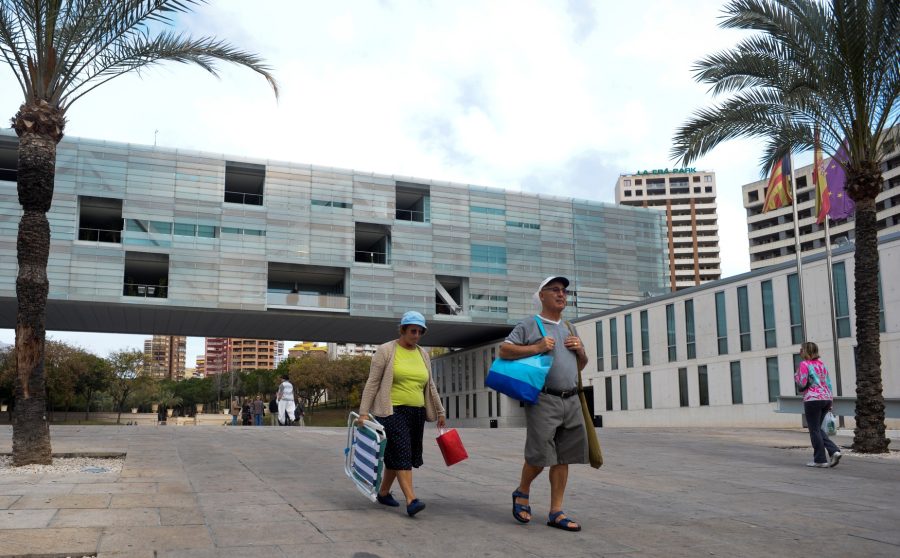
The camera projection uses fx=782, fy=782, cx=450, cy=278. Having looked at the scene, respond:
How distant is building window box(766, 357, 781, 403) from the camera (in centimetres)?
3334

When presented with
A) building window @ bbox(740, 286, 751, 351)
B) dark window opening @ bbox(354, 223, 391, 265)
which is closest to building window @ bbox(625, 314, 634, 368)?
building window @ bbox(740, 286, 751, 351)

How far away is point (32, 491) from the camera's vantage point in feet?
23.5

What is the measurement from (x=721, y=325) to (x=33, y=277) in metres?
31.8

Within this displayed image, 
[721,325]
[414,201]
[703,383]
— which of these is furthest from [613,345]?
[414,201]

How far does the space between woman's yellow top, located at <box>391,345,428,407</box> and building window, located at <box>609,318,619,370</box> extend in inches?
1544

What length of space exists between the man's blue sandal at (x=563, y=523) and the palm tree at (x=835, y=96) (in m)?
9.65

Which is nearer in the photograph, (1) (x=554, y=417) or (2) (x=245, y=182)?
(1) (x=554, y=417)

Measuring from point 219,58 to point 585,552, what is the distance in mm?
10533

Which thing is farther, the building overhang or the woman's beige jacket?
the building overhang

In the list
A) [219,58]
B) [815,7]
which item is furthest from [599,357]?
[219,58]

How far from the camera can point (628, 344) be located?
4353 centimetres

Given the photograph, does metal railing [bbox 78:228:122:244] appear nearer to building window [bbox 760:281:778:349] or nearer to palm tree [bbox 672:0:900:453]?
building window [bbox 760:281:778:349]

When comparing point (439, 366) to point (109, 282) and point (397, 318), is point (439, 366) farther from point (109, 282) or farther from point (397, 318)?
point (109, 282)

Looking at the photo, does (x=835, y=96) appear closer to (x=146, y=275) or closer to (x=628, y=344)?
(x=628, y=344)
